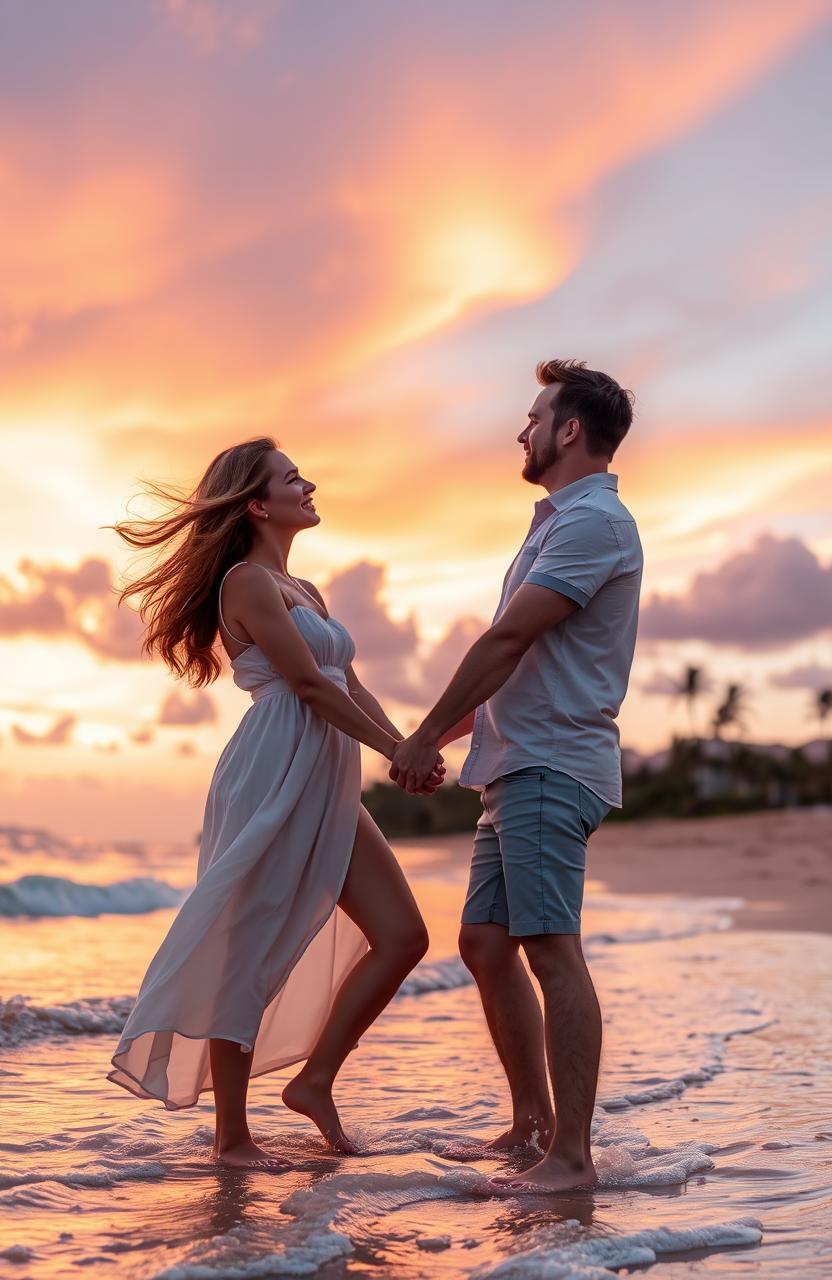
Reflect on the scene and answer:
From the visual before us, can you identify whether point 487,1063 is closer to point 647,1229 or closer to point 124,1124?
point 124,1124

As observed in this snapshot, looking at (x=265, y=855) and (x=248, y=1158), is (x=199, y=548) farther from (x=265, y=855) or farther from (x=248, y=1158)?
(x=248, y=1158)

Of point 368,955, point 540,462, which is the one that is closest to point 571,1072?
point 368,955

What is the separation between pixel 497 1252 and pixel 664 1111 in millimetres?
2037

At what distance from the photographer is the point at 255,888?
14.0ft

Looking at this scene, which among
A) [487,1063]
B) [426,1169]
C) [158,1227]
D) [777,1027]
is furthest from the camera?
[777,1027]

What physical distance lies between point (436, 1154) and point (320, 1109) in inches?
16.2

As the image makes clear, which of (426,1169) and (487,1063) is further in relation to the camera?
(487,1063)

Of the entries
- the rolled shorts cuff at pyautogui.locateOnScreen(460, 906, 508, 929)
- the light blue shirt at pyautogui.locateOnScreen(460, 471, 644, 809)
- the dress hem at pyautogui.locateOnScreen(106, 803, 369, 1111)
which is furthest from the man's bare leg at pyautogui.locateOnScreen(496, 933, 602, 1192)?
the dress hem at pyautogui.locateOnScreen(106, 803, 369, 1111)

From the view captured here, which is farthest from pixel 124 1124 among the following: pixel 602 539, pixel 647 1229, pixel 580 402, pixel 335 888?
pixel 580 402

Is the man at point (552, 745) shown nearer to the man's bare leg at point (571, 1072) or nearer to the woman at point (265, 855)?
the man's bare leg at point (571, 1072)

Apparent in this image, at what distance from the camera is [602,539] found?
405 centimetres

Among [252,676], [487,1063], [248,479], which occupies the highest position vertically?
[248,479]

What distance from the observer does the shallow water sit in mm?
3189

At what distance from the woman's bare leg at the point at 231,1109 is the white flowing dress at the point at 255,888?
0.08 m
